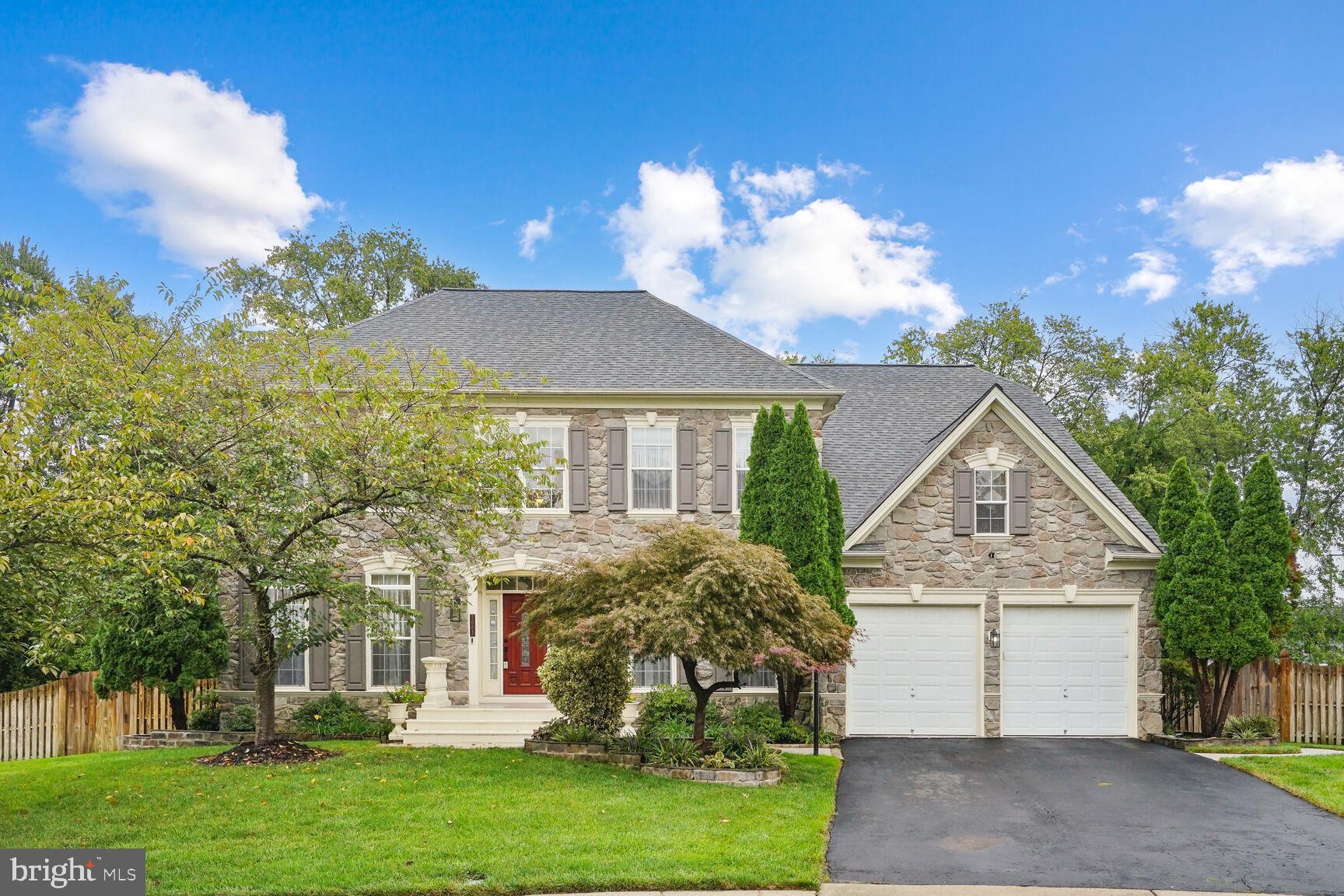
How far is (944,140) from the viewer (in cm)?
1781

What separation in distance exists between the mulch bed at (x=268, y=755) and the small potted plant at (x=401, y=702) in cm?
243

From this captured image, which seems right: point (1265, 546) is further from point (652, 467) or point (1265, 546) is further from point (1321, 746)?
point (652, 467)

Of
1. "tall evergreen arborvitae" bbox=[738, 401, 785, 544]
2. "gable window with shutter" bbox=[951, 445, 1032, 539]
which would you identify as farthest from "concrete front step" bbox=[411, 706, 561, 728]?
"gable window with shutter" bbox=[951, 445, 1032, 539]

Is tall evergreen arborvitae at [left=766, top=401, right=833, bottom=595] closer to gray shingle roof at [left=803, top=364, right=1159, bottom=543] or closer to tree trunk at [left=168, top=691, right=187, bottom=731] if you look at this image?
gray shingle roof at [left=803, top=364, right=1159, bottom=543]

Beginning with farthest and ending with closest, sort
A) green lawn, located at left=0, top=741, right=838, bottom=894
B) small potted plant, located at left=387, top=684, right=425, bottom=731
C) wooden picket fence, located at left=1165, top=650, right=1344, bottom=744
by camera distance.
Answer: wooden picket fence, located at left=1165, top=650, right=1344, bottom=744
small potted plant, located at left=387, top=684, right=425, bottom=731
green lawn, located at left=0, top=741, right=838, bottom=894

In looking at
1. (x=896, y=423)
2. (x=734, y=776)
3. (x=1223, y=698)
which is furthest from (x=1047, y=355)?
(x=734, y=776)

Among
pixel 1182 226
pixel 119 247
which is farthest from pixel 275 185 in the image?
A: pixel 1182 226

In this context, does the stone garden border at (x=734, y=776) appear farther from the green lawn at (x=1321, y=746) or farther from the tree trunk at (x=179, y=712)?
the green lawn at (x=1321, y=746)

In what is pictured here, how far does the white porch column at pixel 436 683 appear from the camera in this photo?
1434cm

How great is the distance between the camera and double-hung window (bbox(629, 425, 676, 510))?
50.2ft

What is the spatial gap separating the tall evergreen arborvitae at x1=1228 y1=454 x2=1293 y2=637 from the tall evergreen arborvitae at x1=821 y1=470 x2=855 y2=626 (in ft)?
20.9

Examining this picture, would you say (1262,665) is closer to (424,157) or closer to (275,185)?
(424,157)

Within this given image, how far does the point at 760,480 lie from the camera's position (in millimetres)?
13555

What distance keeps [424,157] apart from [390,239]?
12.0m
